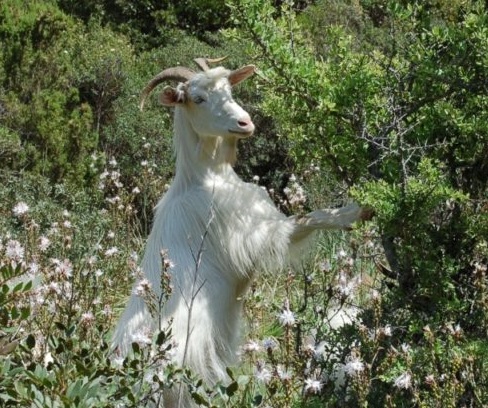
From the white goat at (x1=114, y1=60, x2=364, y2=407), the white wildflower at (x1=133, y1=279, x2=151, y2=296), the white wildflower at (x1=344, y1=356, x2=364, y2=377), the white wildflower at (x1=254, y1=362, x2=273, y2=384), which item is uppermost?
the white wildflower at (x1=344, y1=356, x2=364, y2=377)

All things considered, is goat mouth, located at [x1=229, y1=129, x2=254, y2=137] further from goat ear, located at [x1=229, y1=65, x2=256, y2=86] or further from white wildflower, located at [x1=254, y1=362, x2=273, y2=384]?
white wildflower, located at [x1=254, y1=362, x2=273, y2=384]

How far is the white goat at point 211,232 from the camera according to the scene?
5.12 metres

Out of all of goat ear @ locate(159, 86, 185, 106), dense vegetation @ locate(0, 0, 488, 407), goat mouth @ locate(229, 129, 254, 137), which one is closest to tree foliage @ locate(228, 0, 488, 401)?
dense vegetation @ locate(0, 0, 488, 407)

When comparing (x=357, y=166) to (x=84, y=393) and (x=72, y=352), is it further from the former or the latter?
(x=84, y=393)

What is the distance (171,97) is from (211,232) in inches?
28.4

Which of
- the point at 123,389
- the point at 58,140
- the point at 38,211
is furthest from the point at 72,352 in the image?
the point at 58,140

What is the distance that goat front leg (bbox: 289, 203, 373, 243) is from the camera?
4.69 metres

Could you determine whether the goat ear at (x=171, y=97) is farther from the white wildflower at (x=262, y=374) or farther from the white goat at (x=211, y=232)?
the white wildflower at (x=262, y=374)

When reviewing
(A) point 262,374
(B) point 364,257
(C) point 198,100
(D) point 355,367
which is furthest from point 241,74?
(D) point 355,367

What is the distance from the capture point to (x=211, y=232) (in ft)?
17.0

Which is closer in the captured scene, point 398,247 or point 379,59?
point 398,247

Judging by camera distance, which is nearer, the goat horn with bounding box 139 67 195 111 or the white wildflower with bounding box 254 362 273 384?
the white wildflower with bounding box 254 362 273 384

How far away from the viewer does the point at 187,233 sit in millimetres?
5172

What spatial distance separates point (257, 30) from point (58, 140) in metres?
6.96
